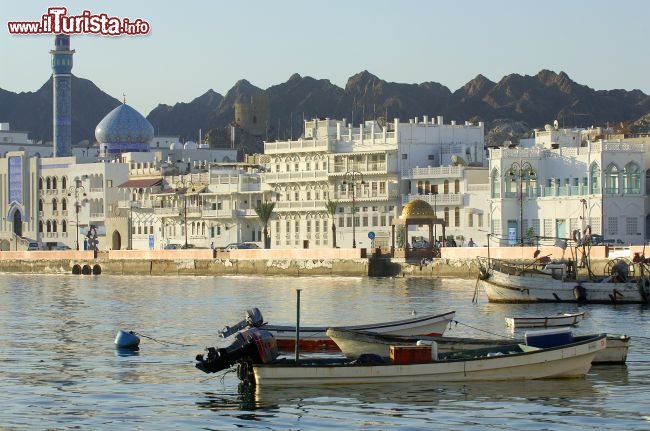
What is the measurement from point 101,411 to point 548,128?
3953 inches

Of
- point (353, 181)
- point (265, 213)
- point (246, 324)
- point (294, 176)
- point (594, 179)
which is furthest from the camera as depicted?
point (294, 176)

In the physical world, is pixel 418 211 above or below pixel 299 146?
below

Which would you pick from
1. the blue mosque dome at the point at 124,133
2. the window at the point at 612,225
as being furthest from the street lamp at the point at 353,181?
the blue mosque dome at the point at 124,133

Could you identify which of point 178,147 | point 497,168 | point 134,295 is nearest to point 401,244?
point 497,168

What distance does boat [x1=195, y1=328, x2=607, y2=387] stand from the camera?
3956cm

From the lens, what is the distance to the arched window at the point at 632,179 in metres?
112

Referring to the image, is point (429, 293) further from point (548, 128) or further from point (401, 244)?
point (548, 128)

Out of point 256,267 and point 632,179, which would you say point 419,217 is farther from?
point 632,179

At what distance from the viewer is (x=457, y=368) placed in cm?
4025

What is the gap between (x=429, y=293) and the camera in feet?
283

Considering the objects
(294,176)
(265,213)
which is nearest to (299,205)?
(294,176)

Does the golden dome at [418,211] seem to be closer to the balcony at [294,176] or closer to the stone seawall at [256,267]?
the stone seawall at [256,267]

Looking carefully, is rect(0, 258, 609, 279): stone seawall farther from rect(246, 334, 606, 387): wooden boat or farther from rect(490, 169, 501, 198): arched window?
rect(246, 334, 606, 387): wooden boat

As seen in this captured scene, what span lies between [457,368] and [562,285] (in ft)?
114
